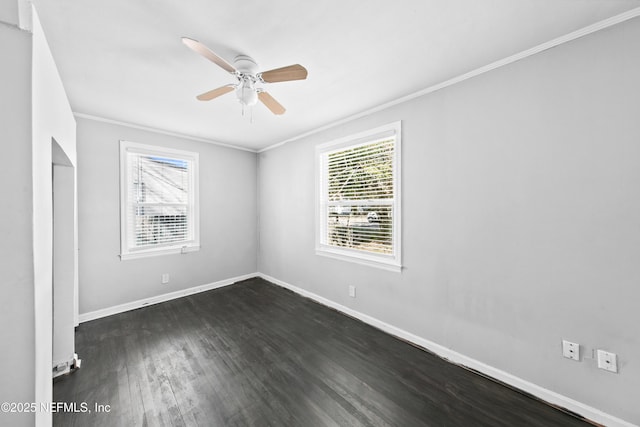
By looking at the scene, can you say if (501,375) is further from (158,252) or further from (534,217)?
(158,252)

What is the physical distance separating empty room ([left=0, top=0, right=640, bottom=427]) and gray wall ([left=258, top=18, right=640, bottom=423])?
0.01m

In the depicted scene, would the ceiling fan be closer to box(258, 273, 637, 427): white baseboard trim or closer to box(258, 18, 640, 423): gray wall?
box(258, 18, 640, 423): gray wall

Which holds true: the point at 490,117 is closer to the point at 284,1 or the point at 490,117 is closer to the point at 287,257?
the point at 284,1

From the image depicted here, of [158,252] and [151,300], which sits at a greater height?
[158,252]

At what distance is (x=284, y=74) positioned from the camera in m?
1.72

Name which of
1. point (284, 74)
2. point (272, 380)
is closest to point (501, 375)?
point (272, 380)

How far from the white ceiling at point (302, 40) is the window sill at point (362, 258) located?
5.81 feet

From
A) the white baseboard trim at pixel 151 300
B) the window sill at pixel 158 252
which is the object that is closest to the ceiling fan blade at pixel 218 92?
the window sill at pixel 158 252

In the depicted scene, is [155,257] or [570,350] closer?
[570,350]

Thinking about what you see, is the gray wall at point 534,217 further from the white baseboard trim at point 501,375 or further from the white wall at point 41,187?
the white wall at point 41,187

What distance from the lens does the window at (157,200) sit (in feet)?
10.8

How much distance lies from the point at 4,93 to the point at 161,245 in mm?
3173

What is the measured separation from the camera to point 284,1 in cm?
139

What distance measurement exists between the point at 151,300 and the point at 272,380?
8.25 feet
